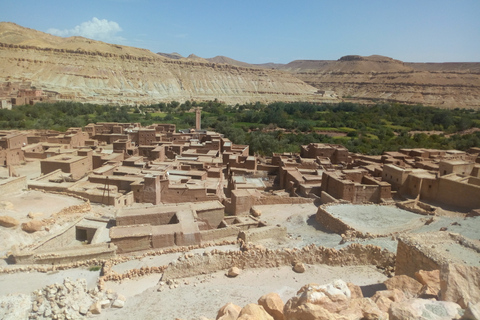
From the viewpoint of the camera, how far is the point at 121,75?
255 feet

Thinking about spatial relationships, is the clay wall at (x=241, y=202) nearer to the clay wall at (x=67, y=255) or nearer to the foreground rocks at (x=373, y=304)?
the clay wall at (x=67, y=255)

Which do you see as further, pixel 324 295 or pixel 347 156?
pixel 347 156

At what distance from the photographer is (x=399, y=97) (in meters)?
88.6

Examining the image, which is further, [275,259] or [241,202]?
[241,202]

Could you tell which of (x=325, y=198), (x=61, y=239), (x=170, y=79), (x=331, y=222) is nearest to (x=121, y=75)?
(x=170, y=79)

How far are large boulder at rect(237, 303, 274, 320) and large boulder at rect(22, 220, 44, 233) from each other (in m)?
8.93

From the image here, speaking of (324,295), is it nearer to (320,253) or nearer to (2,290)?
(320,253)

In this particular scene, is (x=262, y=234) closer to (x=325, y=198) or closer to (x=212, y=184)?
(x=325, y=198)

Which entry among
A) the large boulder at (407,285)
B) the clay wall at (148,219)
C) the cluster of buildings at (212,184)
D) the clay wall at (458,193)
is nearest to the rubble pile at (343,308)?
the large boulder at (407,285)

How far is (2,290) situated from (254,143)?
2622 centimetres

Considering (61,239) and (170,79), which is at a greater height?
(170,79)

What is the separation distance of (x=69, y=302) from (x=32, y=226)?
220 inches

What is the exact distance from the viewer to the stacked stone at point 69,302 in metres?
6.43

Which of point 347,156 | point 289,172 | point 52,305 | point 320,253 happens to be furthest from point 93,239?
point 347,156
